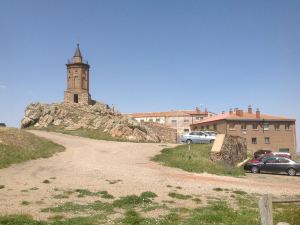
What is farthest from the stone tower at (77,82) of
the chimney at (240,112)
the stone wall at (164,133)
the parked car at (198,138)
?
the chimney at (240,112)

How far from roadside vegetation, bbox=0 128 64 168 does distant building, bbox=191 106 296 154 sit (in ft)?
164

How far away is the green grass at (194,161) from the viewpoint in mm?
27134

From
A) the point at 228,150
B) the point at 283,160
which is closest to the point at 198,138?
the point at 228,150

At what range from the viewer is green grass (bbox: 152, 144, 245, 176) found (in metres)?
27.1

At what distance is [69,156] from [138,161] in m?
5.46

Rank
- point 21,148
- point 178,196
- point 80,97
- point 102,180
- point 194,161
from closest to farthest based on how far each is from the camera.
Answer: point 178,196
point 102,180
point 194,161
point 21,148
point 80,97

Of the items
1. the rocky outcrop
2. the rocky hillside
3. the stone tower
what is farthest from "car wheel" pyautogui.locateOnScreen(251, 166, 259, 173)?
the stone tower

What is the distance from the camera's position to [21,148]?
2945 centimetres

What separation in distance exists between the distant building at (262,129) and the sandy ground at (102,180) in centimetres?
4883

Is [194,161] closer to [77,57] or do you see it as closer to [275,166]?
[275,166]

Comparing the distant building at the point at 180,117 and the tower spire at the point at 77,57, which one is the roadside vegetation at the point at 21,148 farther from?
the distant building at the point at 180,117

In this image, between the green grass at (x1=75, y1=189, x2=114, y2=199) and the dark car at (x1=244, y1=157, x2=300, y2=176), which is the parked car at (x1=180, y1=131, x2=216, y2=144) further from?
the green grass at (x1=75, y1=189, x2=114, y2=199)

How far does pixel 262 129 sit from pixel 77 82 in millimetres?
39090

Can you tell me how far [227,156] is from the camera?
33125 mm
